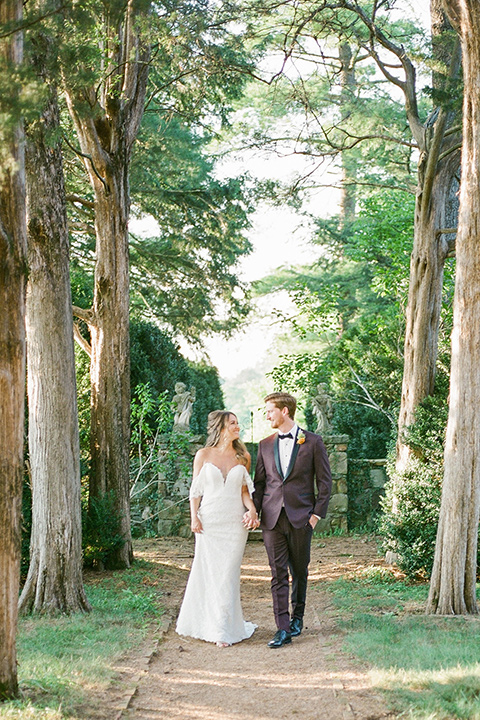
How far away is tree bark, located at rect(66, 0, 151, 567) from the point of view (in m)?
10.2

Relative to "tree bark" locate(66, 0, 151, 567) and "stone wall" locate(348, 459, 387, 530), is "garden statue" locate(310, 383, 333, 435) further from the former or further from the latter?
"tree bark" locate(66, 0, 151, 567)

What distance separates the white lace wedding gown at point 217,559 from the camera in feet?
22.0

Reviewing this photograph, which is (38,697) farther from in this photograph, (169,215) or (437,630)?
(169,215)

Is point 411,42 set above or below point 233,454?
above

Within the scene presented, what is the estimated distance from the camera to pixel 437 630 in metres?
6.38

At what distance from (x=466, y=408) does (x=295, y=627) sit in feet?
8.37

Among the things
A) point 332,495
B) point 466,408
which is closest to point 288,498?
point 466,408

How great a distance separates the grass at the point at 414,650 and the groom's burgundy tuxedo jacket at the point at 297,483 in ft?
3.67

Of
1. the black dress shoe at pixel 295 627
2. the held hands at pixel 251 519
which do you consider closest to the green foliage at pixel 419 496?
→ the black dress shoe at pixel 295 627

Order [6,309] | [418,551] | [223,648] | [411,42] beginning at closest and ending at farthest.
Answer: [6,309] < [223,648] < [418,551] < [411,42]

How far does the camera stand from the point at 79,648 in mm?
5887

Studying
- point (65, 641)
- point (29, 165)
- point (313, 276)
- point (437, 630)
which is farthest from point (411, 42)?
point (313, 276)

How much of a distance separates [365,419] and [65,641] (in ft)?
40.6

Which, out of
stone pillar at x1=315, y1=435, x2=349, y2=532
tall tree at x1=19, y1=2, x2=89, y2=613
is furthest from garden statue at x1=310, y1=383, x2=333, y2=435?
tall tree at x1=19, y1=2, x2=89, y2=613
